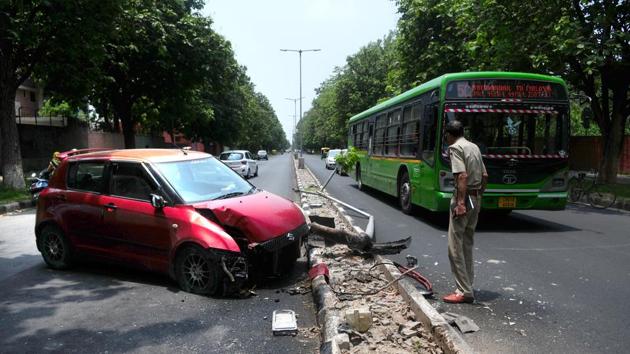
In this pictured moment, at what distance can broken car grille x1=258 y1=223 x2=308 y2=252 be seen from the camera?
5797mm

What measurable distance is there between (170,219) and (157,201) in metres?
0.26

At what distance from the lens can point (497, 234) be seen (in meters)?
9.31

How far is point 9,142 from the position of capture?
17.2 meters

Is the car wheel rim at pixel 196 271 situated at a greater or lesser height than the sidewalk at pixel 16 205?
greater

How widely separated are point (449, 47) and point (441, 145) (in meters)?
15.3

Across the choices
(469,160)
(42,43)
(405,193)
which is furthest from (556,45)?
(42,43)

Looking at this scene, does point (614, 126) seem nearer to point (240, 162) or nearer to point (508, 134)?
point (508, 134)


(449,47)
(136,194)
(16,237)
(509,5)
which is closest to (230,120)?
(449,47)

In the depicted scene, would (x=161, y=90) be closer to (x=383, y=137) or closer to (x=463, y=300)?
(x=383, y=137)

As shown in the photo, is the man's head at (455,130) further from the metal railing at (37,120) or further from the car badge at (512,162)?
the metal railing at (37,120)

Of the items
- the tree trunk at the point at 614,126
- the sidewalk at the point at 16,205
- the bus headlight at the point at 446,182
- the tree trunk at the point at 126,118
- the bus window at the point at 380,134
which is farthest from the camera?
the tree trunk at the point at 126,118

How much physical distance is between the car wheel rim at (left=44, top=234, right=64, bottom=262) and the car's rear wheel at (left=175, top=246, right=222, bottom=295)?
2079 mm

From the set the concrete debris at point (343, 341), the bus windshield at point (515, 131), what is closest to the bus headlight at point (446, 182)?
the bus windshield at point (515, 131)

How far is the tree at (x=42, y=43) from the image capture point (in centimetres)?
A: 1548
